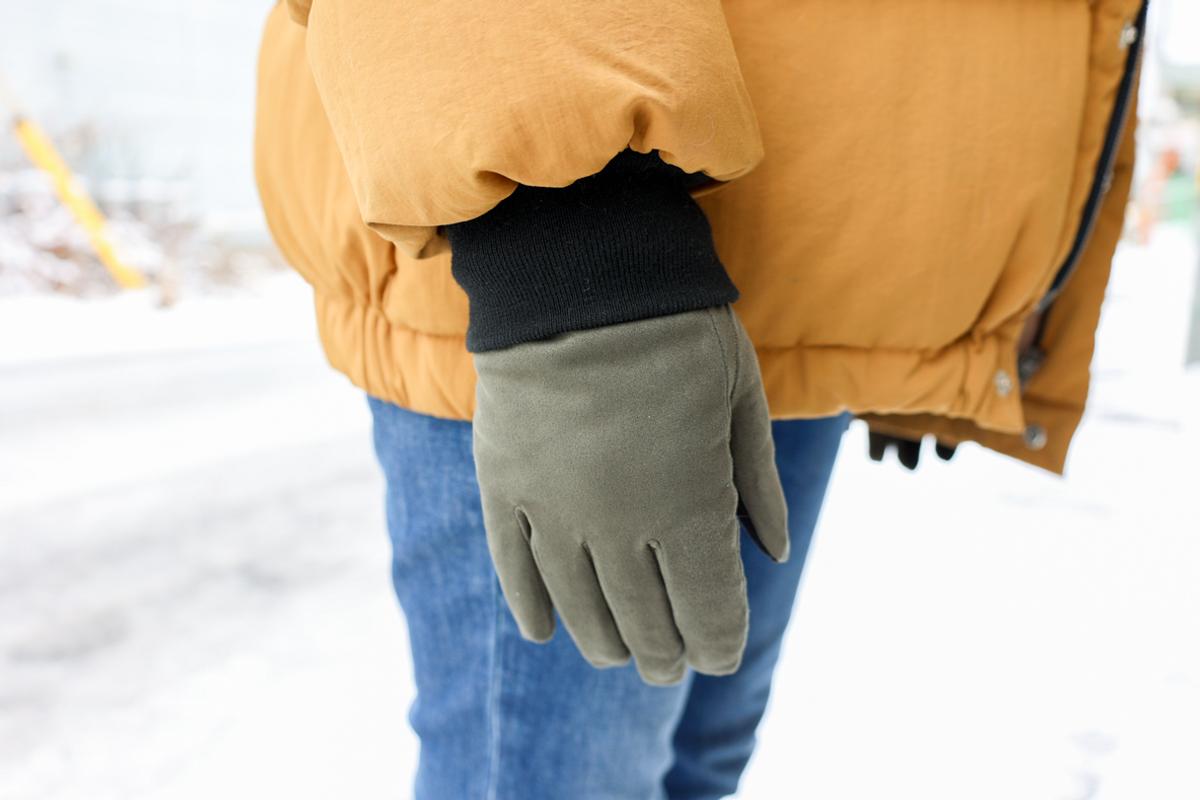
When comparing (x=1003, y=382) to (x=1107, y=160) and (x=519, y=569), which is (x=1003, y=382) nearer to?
(x=1107, y=160)

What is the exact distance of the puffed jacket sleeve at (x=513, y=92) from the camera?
320 mm

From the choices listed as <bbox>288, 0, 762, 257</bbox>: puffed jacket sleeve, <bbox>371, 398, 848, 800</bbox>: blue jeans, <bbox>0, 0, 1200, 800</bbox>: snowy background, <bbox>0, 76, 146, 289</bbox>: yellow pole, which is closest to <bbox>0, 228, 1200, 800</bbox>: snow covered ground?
<bbox>0, 0, 1200, 800</bbox>: snowy background

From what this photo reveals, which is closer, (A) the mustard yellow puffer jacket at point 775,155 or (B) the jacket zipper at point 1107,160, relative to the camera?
(A) the mustard yellow puffer jacket at point 775,155

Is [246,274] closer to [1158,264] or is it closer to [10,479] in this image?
[10,479]

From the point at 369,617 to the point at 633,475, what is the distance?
1109 millimetres

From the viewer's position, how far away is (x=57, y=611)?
134 cm

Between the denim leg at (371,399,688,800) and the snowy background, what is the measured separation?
0.51m

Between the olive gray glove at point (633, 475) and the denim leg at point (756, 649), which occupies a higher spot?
the olive gray glove at point (633, 475)

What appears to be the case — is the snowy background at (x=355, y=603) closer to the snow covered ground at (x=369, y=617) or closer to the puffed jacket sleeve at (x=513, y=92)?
the snow covered ground at (x=369, y=617)

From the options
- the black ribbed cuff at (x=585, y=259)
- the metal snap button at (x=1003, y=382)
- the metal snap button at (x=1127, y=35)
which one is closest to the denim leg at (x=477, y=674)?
the black ribbed cuff at (x=585, y=259)

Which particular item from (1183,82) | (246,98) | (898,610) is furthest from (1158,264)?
(246,98)

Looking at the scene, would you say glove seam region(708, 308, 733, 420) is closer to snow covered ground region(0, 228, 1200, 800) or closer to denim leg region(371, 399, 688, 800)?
denim leg region(371, 399, 688, 800)

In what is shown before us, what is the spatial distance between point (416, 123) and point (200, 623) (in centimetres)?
125

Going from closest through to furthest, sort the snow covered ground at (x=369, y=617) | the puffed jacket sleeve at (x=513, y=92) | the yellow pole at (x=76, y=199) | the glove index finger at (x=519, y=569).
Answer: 1. the puffed jacket sleeve at (x=513, y=92)
2. the glove index finger at (x=519, y=569)
3. the snow covered ground at (x=369, y=617)
4. the yellow pole at (x=76, y=199)
